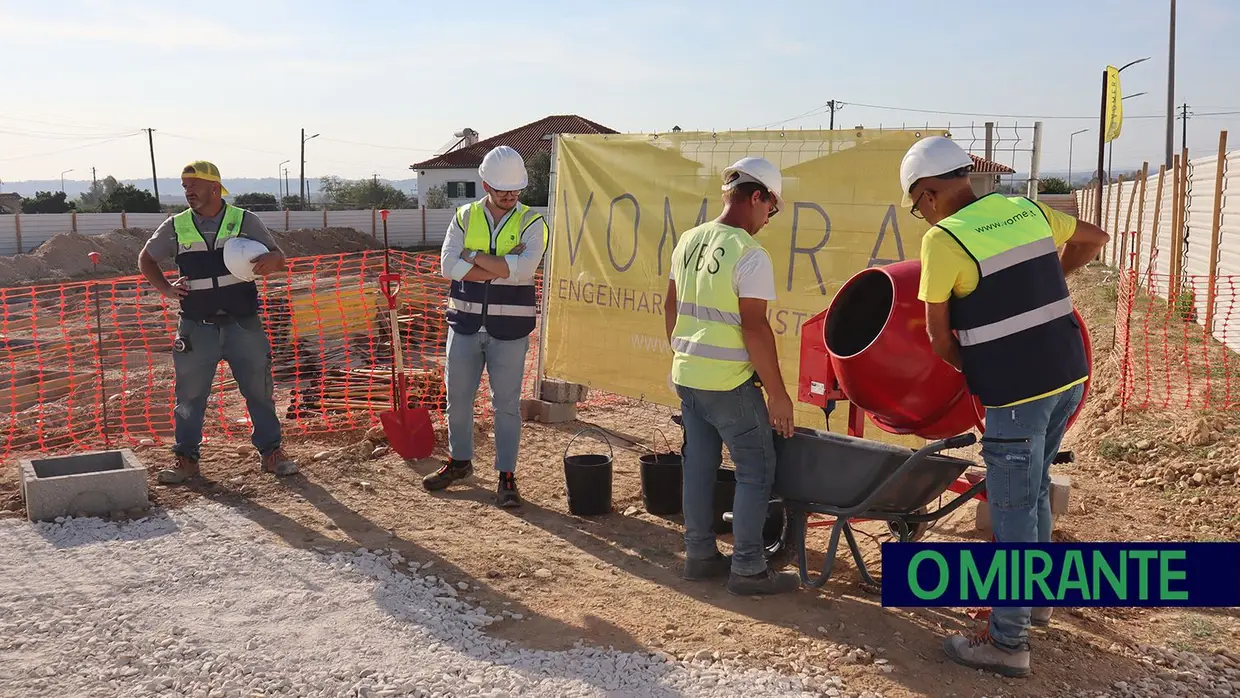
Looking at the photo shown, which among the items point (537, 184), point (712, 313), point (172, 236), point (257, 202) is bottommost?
point (712, 313)

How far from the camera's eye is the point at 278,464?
6324mm

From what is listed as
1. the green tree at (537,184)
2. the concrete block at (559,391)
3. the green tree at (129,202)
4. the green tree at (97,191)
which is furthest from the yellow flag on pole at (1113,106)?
the green tree at (97,191)

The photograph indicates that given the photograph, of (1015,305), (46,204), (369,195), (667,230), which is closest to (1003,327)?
(1015,305)

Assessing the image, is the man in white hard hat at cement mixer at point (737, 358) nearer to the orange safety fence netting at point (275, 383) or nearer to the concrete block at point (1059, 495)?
the concrete block at point (1059, 495)

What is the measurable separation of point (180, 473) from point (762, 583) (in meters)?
3.82

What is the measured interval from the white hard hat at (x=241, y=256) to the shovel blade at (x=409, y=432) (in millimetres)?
1293

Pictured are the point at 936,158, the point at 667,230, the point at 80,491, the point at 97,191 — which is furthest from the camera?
the point at 97,191

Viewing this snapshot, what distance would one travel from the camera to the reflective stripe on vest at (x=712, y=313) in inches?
161

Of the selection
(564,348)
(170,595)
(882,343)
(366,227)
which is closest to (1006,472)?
(882,343)

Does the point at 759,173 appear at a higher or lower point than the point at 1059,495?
higher

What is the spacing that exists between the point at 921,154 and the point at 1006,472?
1160 mm

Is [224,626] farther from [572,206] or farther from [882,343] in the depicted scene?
[572,206]

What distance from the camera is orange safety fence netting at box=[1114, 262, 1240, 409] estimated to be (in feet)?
28.0

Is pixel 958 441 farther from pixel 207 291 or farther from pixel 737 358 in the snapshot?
pixel 207 291
